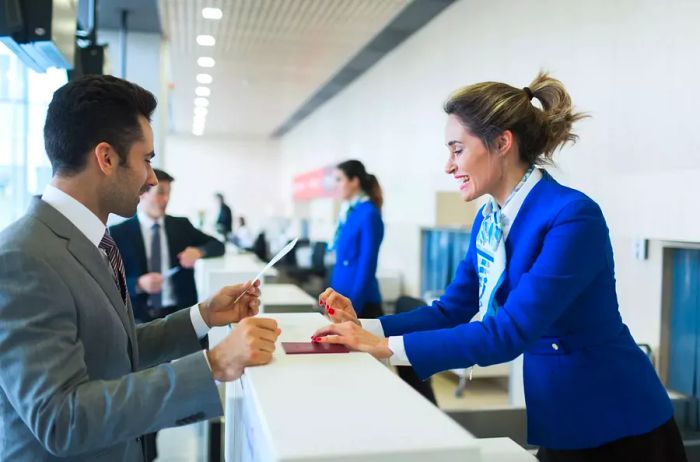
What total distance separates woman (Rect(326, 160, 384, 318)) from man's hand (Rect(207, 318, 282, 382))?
10.3ft

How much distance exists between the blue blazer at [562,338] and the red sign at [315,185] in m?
9.11

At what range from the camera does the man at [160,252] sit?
11.0 ft

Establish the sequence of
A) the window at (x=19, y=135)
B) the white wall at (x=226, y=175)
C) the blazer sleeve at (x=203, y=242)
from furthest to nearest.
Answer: the white wall at (x=226, y=175) < the blazer sleeve at (x=203, y=242) < the window at (x=19, y=135)

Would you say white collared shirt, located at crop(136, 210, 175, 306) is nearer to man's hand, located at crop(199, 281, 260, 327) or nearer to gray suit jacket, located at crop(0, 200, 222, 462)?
man's hand, located at crop(199, 281, 260, 327)

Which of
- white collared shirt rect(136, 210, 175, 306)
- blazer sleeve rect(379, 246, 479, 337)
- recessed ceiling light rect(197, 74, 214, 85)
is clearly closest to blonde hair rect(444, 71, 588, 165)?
blazer sleeve rect(379, 246, 479, 337)

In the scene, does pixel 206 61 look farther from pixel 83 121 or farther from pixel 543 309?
pixel 543 309

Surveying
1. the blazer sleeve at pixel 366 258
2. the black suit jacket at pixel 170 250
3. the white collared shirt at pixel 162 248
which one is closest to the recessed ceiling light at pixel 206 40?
the blazer sleeve at pixel 366 258

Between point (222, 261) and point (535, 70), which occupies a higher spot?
point (535, 70)

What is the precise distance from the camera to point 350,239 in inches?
172

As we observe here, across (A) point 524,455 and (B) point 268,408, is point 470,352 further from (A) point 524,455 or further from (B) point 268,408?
(B) point 268,408

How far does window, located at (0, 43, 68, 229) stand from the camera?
9.98 feet

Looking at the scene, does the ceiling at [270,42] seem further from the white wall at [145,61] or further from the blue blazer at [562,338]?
the blue blazer at [562,338]

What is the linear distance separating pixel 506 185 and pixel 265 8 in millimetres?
5106

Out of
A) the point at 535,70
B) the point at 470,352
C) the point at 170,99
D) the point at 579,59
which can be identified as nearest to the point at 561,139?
the point at 470,352
